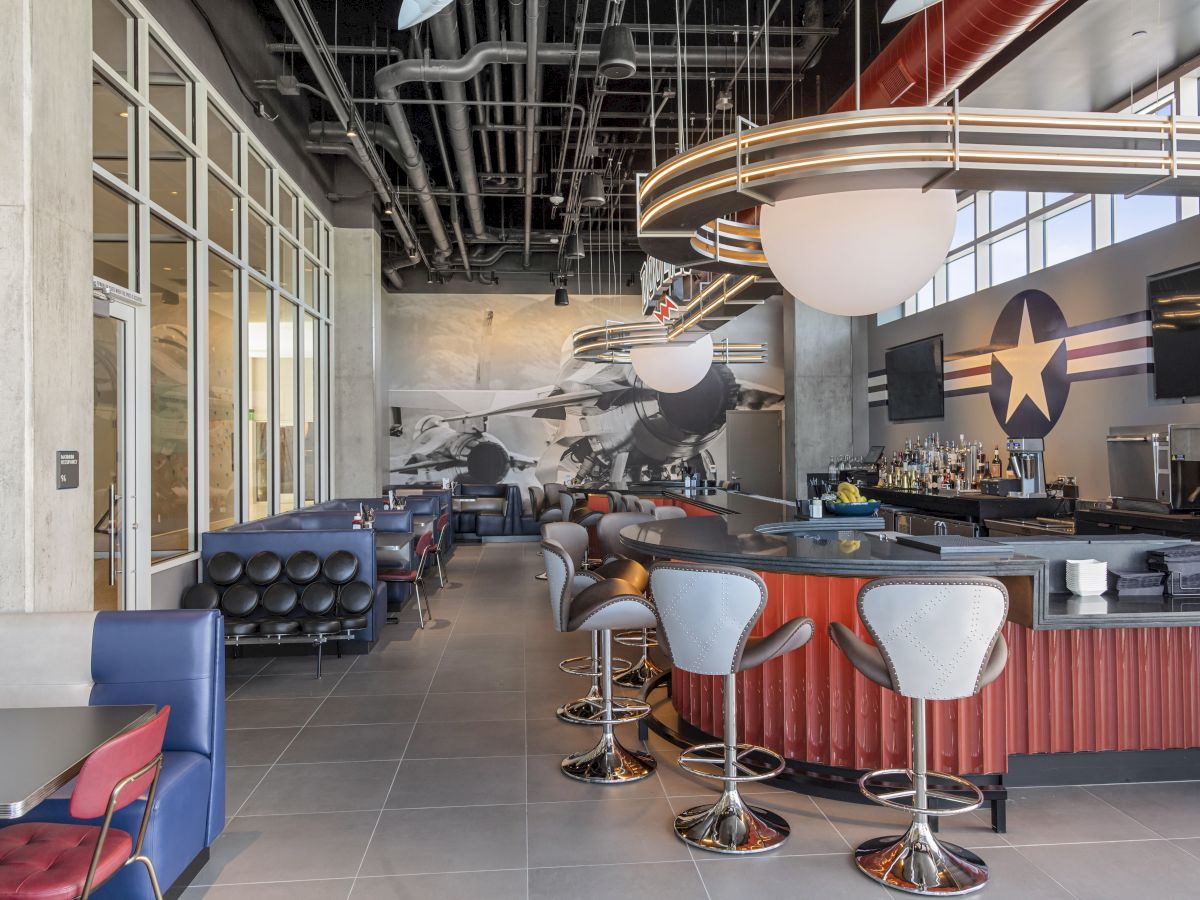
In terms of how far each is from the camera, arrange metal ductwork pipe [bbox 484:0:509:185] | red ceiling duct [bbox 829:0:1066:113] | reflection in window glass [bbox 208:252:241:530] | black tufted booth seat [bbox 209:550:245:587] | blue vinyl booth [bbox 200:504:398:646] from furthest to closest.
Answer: reflection in window glass [bbox 208:252:241:530], metal ductwork pipe [bbox 484:0:509:185], blue vinyl booth [bbox 200:504:398:646], black tufted booth seat [bbox 209:550:245:587], red ceiling duct [bbox 829:0:1066:113]

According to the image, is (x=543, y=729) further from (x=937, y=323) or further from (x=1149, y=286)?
(x=937, y=323)

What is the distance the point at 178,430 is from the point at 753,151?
504cm

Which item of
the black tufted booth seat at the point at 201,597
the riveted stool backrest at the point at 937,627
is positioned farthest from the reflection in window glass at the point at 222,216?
the riveted stool backrest at the point at 937,627

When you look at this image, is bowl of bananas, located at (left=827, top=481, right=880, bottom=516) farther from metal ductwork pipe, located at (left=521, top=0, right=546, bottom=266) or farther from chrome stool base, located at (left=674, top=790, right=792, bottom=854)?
metal ductwork pipe, located at (left=521, top=0, right=546, bottom=266)

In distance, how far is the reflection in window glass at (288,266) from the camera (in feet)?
31.1

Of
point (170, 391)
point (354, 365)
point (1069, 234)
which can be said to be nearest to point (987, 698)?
point (170, 391)

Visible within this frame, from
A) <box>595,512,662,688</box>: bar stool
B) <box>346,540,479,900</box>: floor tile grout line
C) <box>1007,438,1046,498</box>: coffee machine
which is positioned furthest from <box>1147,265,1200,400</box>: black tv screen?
<box>346,540,479,900</box>: floor tile grout line

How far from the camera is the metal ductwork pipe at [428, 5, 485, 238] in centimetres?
676

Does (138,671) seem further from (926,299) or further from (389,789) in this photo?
(926,299)

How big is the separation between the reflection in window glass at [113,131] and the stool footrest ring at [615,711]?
172 inches

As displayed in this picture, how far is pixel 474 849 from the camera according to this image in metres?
3.26

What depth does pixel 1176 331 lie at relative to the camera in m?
7.00

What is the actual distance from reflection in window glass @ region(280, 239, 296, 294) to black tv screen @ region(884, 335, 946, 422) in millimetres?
8372

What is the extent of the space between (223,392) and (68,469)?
3729 mm
